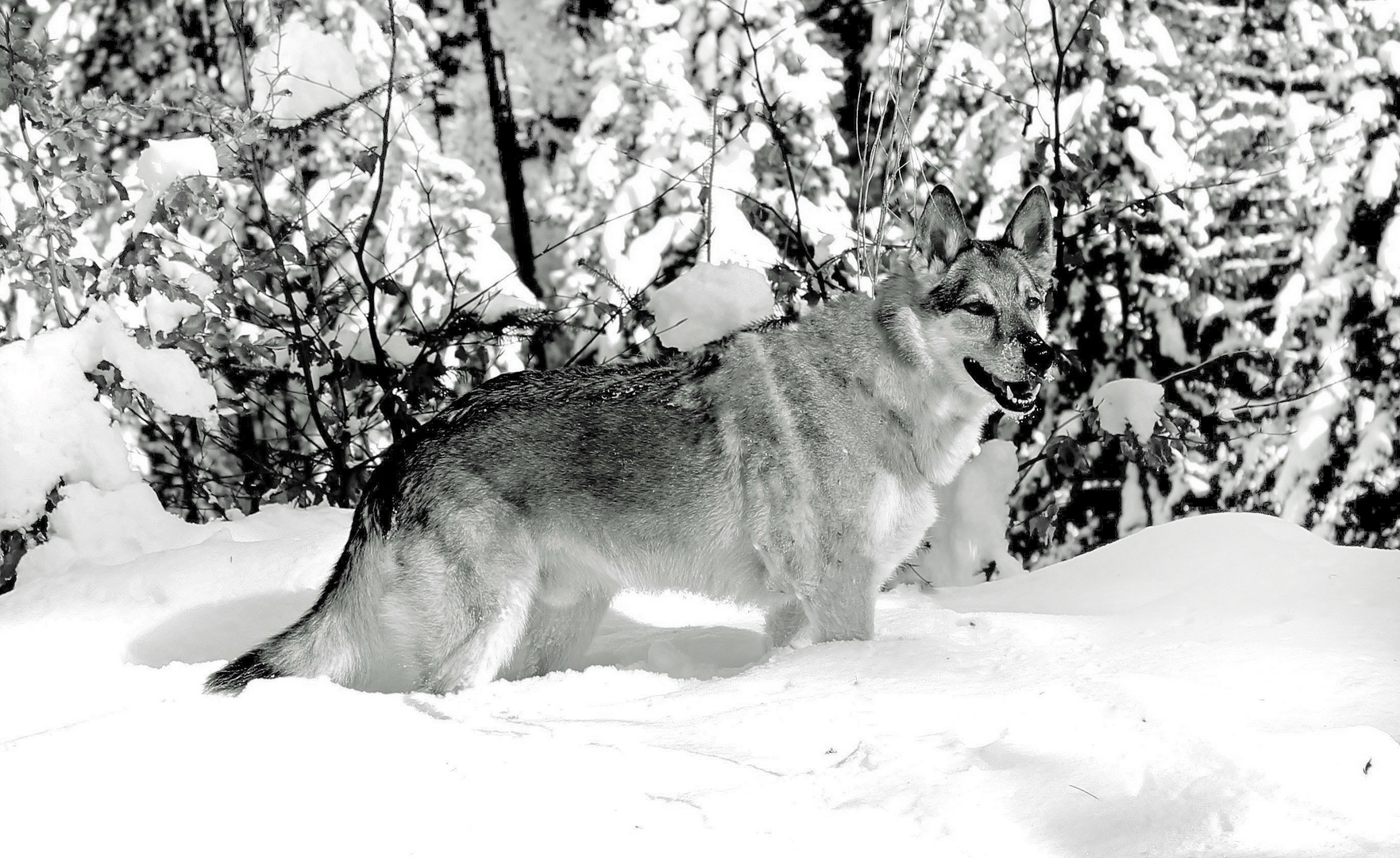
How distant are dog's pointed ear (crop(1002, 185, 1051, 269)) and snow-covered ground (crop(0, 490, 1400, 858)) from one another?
4.64 feet

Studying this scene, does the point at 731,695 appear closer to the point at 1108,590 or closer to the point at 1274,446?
the point at 1108,590

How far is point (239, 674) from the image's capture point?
337 centimetres

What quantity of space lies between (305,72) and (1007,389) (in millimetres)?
3962

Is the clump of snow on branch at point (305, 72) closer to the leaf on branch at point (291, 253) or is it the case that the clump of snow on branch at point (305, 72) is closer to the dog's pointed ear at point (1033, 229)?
the leaf on branch at point (291, 253)

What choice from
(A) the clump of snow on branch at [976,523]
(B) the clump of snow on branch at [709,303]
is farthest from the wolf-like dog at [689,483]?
(A) the clump of snow on branch at [976,523]

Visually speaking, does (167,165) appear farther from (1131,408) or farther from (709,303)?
(1131,408)

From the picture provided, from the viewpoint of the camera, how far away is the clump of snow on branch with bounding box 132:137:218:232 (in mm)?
4867

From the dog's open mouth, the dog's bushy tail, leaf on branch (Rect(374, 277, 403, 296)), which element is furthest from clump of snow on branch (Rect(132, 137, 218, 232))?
the dog's open mouth

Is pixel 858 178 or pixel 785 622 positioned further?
pixel 858 178

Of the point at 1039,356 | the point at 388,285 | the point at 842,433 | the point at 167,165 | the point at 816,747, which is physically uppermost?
the point at 167,165

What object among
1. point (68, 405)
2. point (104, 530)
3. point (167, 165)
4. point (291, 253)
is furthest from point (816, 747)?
point (167, 165)

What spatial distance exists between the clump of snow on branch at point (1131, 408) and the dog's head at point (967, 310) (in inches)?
61.8

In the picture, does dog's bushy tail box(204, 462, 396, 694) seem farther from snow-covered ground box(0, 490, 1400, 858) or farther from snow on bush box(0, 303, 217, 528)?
snow on bush box(0, 303, 217, 528)

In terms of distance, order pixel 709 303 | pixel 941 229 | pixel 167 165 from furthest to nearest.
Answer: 1. pixel 709 303
2. pixel 167 165
3. pixel 941 229
